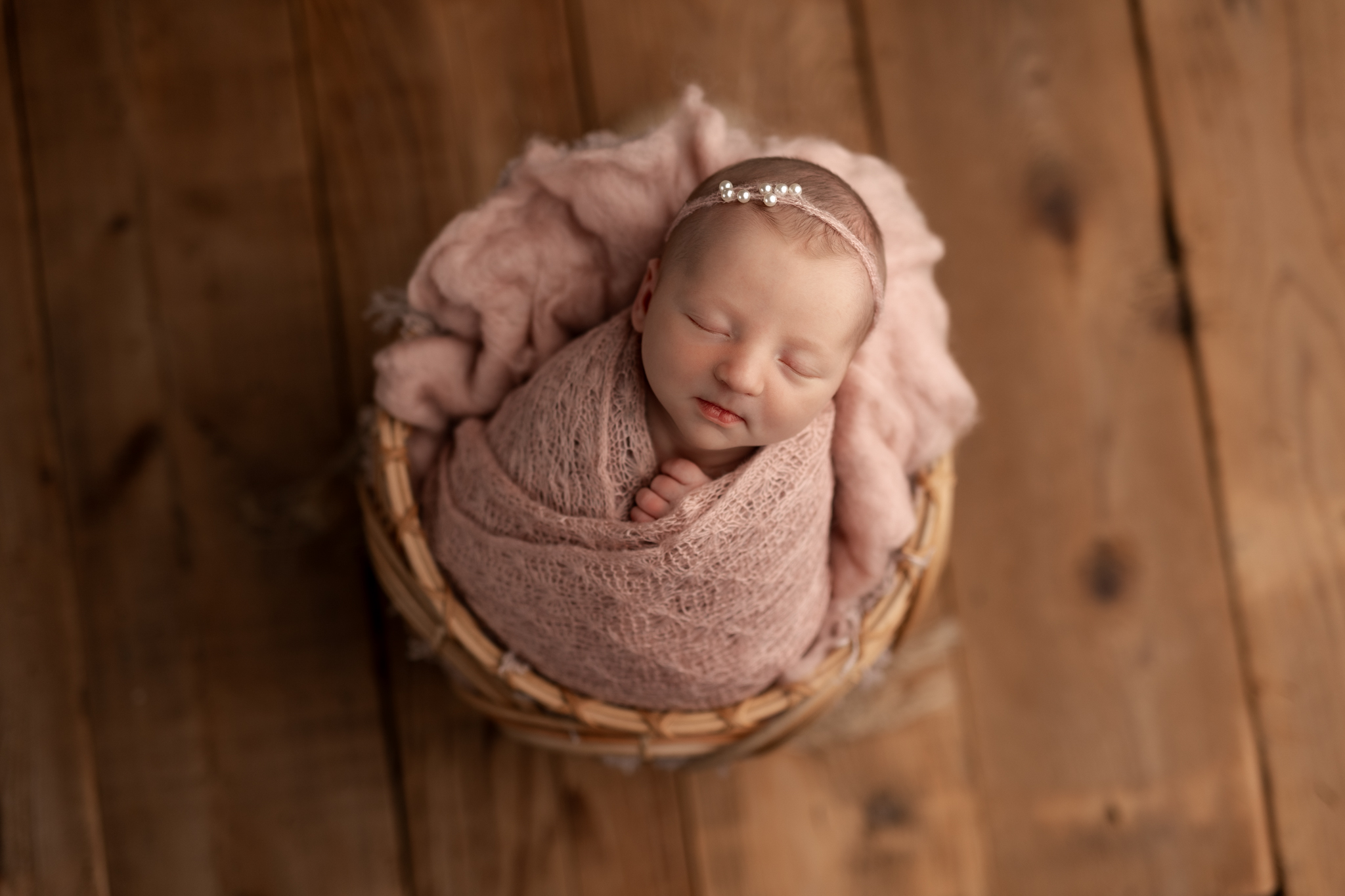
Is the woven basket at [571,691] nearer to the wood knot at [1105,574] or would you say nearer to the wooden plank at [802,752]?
the wooden plank at [802,752]

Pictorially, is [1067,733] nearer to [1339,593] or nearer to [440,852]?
[1339,593]

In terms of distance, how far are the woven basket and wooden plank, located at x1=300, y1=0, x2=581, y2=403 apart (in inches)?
13.2

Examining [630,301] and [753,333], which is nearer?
[753,333]

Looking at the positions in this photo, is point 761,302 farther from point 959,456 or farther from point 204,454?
point 204,454

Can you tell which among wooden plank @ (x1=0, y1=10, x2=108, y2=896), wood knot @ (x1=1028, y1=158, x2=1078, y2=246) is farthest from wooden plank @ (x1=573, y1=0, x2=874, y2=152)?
wooden plank @ (x1=0, y1=10, x2=108, y2=896)

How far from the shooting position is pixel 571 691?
102 centimetres

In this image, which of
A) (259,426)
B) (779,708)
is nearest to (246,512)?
(259,426)

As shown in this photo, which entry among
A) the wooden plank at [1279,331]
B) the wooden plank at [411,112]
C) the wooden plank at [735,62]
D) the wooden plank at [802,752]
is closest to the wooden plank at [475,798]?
the wooden plank at [802,752]

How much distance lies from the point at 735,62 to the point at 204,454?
0.86 meters

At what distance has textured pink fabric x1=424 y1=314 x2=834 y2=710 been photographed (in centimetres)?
92

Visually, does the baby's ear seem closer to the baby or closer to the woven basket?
the baby

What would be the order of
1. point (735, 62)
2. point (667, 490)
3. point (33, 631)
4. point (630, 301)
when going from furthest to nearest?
1. point (735, 62)
2. point (33, 631)
3. point (630, 301)
4. point (667, 490)

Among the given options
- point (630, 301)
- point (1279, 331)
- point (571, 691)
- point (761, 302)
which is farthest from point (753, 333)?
point (1279, 331)

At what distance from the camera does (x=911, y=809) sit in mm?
1312
